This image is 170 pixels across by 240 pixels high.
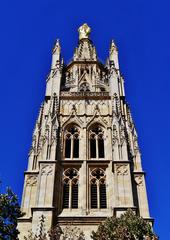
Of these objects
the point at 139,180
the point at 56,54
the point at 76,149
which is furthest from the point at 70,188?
the point at 56,54

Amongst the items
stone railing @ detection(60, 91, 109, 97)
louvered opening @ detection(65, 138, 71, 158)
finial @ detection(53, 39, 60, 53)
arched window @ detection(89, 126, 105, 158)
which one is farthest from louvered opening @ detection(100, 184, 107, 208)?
finial @ detection(53, 39, 60, 53)

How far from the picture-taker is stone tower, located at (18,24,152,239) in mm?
25109

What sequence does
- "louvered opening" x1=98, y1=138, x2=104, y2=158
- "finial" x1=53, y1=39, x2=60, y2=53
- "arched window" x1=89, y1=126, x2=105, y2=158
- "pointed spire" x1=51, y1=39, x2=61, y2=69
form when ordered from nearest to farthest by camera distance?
1. "arched window" x1=89, y1=126, x2=105, y2=158
2. "louvered opening" x1=98, y1=138, x2=104, y2=158
3. "pointed spire" x1=51, y1=39, x2=61, y2=69
4. "finial" x1=53, y1=39, x2=60, y2=53

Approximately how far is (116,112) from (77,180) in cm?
734

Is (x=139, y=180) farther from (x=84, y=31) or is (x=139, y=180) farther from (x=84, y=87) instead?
(x=84, y=31)

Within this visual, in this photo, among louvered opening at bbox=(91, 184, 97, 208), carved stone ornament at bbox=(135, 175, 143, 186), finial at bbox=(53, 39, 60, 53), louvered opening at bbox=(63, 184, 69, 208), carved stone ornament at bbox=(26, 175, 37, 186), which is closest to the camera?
louvered opening at bbox=(63, 184, 69, 208)

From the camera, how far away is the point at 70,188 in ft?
91.2

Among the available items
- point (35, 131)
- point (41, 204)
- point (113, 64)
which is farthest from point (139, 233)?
point (113, 64)

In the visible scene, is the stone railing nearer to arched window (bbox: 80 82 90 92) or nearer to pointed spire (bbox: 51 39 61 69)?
arched window (bbox: 80 82 90 92)

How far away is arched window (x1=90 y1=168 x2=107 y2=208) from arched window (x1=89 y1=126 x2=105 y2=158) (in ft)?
5.99

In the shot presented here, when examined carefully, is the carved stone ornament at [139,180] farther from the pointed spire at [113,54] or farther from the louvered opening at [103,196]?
the pointed spire at [113,54]

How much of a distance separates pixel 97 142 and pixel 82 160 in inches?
112

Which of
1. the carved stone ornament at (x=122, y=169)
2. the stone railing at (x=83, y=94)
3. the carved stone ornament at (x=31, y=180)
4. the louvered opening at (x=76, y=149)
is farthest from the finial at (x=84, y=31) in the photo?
the carved stone ornament at (x=122, y=169)

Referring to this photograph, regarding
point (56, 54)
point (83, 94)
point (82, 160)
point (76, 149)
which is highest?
point (56, 54)
